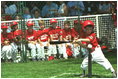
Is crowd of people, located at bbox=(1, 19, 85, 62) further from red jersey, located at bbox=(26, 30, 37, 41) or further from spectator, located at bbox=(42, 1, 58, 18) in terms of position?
spectator, located at bbox=(42, 1, 58, 18)

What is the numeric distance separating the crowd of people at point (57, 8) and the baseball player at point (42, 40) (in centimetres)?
69

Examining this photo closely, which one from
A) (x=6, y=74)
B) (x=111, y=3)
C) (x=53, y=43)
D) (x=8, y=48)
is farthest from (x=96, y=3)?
(x=6, y=74)

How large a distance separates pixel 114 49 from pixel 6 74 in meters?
5.69

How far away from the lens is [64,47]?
44.4ft

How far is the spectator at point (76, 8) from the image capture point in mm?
14492

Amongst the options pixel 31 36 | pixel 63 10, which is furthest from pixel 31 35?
pixel 63 10

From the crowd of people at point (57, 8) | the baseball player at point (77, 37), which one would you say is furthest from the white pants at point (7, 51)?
the baseball player at point (77, 37)

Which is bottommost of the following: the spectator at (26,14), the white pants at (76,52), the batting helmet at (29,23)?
the white pants at (76,52)

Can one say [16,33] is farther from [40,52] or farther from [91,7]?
[91,7]

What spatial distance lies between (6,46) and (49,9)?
2362 mm

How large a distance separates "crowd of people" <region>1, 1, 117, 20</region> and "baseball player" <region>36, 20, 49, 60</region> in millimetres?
694

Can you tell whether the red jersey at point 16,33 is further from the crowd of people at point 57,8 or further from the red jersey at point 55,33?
the red jersey at point 55,33

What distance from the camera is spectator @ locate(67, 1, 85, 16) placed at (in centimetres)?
1449

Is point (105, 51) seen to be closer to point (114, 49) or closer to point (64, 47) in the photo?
point (114, 49)
